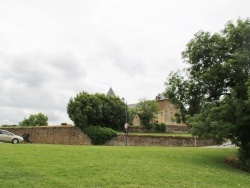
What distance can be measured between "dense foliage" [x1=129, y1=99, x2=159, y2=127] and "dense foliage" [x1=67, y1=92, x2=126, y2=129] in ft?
40.7

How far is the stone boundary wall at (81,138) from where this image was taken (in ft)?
138

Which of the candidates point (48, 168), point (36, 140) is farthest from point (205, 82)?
point (36, 140)

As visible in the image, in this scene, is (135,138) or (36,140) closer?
(135,138)

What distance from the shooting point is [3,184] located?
35.9ft

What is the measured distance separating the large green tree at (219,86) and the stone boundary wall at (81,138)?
17.9 m

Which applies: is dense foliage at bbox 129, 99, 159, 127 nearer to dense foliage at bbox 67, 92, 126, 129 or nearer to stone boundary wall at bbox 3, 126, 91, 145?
dense foliage at bbox 67, 92, 126, 129

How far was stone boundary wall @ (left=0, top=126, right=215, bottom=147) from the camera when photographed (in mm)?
42125

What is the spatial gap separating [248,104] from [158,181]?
30.8ft

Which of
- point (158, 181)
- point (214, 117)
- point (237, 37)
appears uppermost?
point (237, 37)

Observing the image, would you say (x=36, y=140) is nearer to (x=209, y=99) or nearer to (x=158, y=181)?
(x=209, y=99)

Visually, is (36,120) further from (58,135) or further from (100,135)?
(100,135)

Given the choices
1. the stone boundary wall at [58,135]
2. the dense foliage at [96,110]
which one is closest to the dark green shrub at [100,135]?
the stone boundary wall at [58,135]

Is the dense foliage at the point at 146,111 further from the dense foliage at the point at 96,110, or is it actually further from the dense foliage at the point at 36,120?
the dense foliage at the point at 36,120

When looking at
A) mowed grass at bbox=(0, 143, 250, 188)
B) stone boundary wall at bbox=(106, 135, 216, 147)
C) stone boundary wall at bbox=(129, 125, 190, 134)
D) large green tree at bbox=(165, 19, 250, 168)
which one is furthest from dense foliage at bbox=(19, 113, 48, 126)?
mowed grass at bbox=(0, 143, 250, 188)
